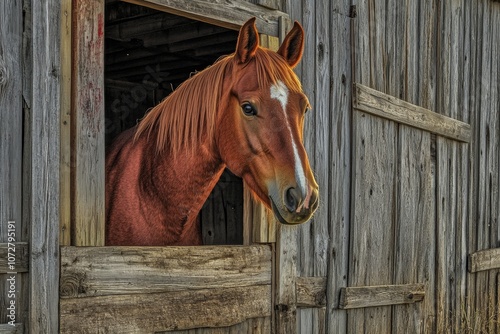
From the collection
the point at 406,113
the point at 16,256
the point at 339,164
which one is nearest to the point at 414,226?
the point at 406,113

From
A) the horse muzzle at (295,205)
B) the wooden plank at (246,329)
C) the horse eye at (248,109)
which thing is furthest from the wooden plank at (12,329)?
the horse eye at (248,109)

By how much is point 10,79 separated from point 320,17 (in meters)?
2.73

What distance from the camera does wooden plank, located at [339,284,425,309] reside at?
621cm

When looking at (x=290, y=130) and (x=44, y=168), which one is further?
(x=290, y=130)

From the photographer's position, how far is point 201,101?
16.4ft

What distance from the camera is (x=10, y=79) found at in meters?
3.89

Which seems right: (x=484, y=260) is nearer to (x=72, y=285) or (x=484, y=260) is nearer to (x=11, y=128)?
Result: (x=72, y=285)

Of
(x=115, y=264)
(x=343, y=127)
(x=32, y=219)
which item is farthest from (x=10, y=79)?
(x=343, y=127)

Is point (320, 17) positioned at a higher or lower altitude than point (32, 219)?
higher

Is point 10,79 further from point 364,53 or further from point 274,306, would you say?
point 364,53

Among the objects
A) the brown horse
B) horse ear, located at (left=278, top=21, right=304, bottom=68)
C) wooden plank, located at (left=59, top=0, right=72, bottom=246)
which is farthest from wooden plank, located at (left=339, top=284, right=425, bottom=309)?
wooden plank, located at (left=59, top=0, right=72, bottom=246)

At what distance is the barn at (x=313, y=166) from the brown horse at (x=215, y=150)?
1.10 ft

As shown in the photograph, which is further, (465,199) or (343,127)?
(465,199)

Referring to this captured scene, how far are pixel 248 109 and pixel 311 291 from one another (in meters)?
1.60
